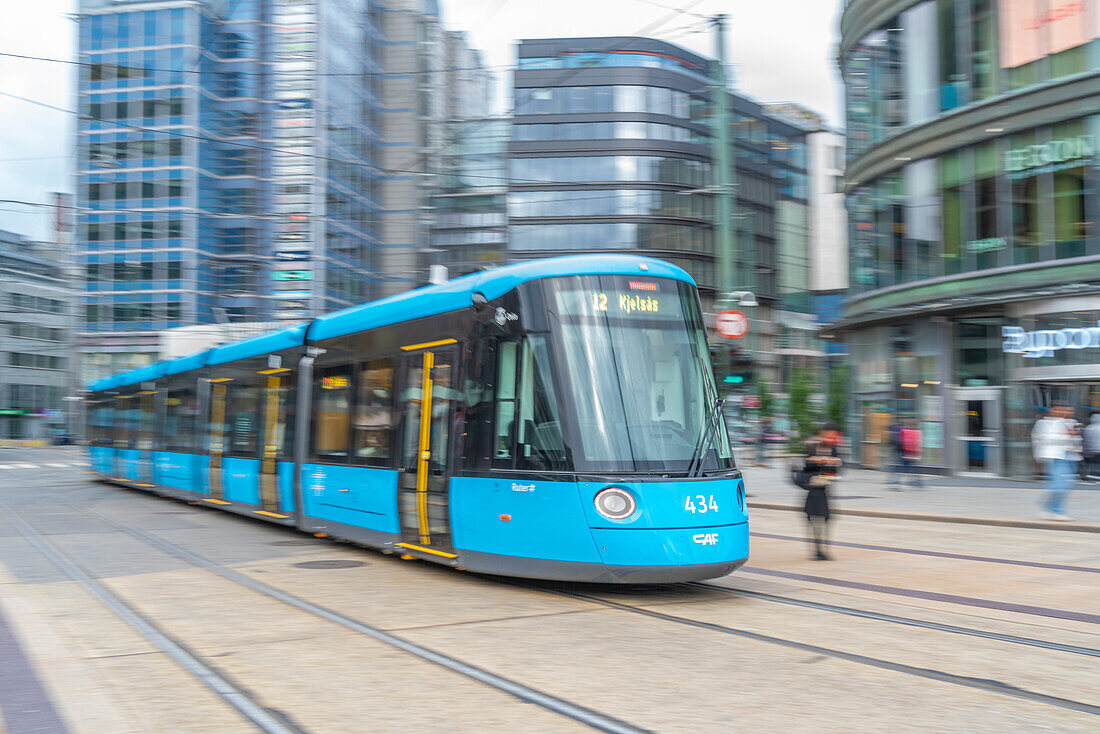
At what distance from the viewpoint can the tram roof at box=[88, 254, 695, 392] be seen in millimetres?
8711

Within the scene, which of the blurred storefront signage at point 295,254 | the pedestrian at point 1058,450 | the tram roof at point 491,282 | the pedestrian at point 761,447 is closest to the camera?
the tram roof at point 491,282

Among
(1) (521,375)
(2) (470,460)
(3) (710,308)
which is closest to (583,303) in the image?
(1) (521,375)

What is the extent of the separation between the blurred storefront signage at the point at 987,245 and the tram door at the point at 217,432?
62.6 feet

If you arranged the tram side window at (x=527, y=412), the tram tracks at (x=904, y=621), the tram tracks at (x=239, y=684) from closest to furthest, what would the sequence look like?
the tram tracks at (x=239, y=684)
the tram tracks at (x=904, y=621)
the tram side window at (x=527, y=412)

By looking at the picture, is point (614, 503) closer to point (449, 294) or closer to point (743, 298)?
point (449, 294)

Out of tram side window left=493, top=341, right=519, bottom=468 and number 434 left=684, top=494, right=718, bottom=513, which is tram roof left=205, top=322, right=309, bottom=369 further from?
number 434 left=684, top=494, right=718, bottom=513

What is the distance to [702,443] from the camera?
8.32 m

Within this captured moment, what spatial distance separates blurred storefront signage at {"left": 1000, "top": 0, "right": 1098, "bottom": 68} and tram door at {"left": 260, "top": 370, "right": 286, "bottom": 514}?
20.3 m

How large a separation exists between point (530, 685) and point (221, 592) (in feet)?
14.3

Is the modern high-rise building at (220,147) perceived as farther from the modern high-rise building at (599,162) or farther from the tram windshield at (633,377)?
the tram windshield at (633,377)

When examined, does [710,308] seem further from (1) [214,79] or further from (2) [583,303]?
(2) [583,303]

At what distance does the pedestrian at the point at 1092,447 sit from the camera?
23.1m

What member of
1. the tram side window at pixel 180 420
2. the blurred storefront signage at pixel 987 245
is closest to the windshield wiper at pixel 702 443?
the tram side window at pixel 180 420

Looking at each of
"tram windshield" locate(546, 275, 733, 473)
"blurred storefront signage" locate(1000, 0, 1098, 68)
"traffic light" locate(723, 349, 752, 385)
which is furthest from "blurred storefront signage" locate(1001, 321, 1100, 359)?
"tram windshield" locate(546, 275, 733, 473)
